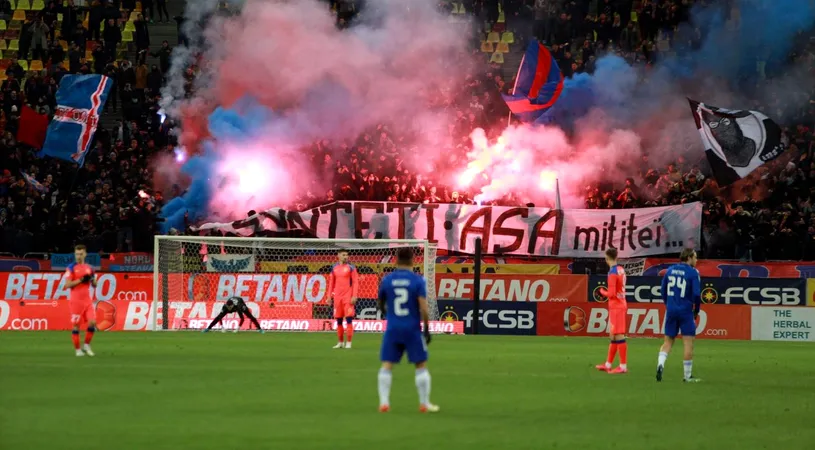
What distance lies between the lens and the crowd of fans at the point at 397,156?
113 feet

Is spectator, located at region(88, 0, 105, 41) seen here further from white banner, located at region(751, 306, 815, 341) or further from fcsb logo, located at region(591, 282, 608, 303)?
white banner, located at region(751, 306, 815, 341)

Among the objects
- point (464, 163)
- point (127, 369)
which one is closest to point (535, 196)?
point (464, 163)

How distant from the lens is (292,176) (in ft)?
126

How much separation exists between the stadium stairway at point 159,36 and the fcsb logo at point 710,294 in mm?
19850

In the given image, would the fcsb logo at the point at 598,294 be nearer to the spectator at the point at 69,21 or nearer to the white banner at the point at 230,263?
the white banner at the point at 230,263

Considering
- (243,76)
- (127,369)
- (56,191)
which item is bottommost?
(127,369)

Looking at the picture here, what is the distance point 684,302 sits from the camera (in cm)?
1823

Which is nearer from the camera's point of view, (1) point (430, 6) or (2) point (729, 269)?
(2) point (729, 269)

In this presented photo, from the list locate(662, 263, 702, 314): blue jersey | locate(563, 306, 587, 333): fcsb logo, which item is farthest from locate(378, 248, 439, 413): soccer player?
locate(563, 306, 587, 333): fcsb logo

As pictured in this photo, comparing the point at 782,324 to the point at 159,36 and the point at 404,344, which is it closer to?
the point at 404,344

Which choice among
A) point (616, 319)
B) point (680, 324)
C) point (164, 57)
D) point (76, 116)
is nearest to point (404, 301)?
point (680, 324)

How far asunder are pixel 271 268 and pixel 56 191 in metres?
8.40

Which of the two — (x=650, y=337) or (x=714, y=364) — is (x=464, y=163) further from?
(x=714, y=364)

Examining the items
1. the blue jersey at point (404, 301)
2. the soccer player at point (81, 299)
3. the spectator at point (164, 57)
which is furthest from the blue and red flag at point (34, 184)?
the blue jersey at point (404, 301)
